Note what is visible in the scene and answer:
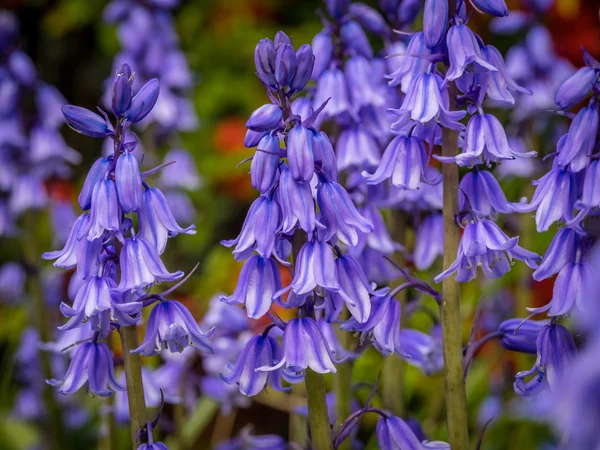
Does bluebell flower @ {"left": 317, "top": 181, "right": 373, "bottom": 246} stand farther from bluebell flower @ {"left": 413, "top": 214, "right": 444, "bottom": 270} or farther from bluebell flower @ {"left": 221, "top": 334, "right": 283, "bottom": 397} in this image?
bluebell flower @ {"left": 413, "top": 214, "right": 444, "bottom": 270}

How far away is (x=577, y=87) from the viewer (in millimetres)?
1680

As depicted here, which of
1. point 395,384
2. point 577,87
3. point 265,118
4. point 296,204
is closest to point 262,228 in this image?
point 296,204

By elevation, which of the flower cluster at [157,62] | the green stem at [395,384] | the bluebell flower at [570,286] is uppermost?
the flower cluster at [157,62]

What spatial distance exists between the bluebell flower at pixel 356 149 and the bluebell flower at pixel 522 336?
2.25 feet

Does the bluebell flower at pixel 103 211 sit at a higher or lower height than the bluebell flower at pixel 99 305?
higher

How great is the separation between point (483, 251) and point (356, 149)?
0.77 meters

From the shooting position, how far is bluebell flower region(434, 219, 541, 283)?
1.69 meters

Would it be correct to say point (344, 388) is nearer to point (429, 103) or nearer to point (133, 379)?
point (133, 379)

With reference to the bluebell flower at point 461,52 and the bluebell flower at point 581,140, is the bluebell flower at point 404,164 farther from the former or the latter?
the bluebell flower at point 581,140

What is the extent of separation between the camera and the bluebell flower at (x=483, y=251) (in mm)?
1689

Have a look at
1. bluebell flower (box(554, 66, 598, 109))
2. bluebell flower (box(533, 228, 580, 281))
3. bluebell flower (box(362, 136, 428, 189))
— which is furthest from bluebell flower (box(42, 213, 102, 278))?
bluebell flower (box(554, 66, 598, 109))

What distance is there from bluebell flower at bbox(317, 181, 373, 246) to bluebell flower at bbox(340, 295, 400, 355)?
0.82ft

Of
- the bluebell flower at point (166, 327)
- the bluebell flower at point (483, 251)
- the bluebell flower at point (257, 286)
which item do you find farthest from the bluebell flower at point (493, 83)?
the bluebell flower at point (166, 327)

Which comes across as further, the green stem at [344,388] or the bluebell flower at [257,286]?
the green stem at [344,388]
